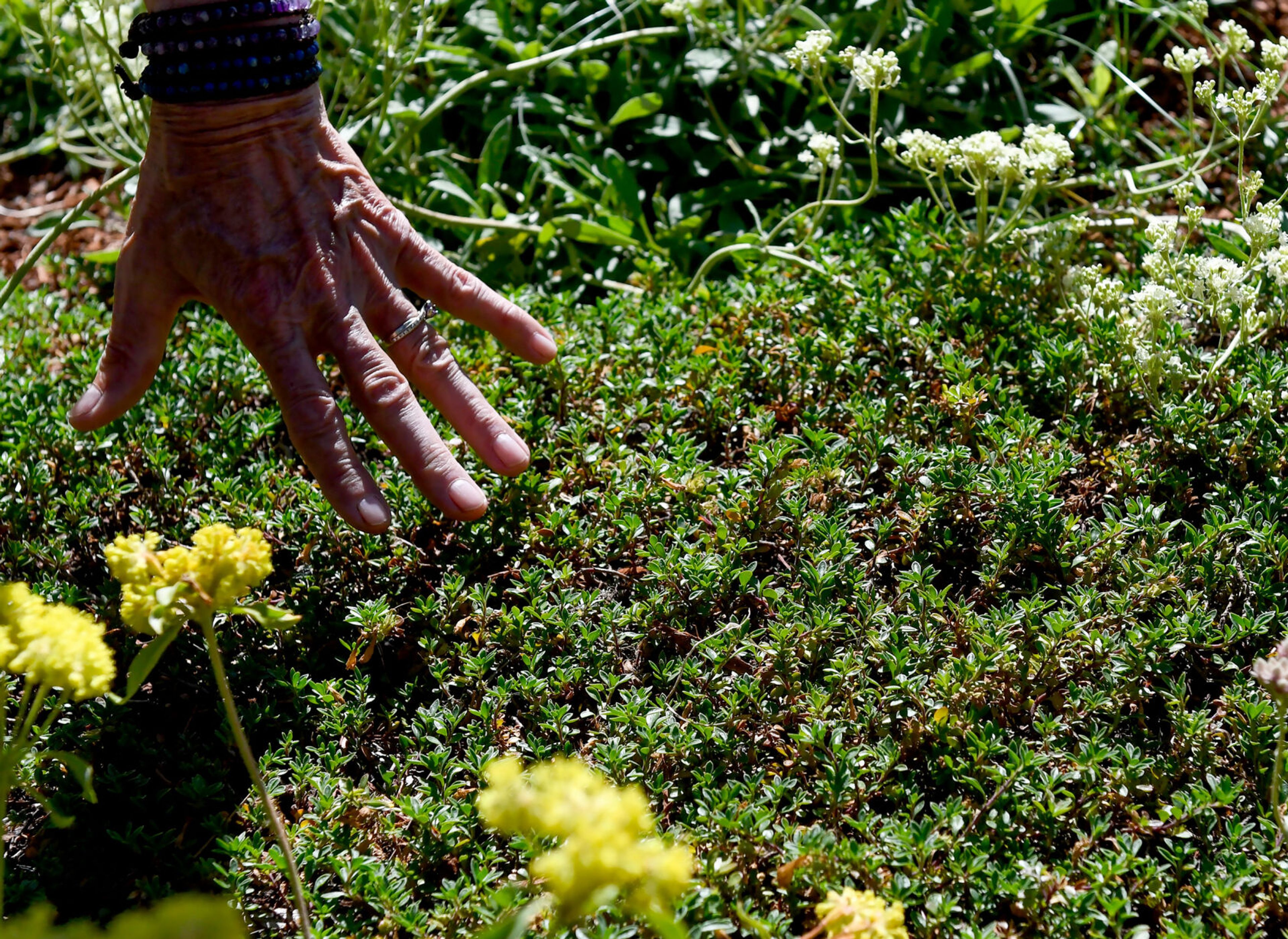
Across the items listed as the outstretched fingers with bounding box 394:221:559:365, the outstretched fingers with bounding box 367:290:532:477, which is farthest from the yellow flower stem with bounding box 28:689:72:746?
the outstretched fingers with bounding box 394:221:559:365

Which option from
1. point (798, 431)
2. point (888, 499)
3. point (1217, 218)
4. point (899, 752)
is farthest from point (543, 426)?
point (1217, 218)

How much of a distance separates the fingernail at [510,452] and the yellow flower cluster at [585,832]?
106 centimetres

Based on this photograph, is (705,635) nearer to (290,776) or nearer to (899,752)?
(899,752)

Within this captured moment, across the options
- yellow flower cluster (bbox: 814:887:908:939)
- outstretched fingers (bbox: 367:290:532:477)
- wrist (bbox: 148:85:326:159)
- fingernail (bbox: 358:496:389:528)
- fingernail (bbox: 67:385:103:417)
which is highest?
wrist (bbox: 148:85:326:159)

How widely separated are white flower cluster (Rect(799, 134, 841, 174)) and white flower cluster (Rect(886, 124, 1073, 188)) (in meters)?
0.15

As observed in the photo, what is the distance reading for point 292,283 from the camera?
7.54ft

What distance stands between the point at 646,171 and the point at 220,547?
8.35 feet

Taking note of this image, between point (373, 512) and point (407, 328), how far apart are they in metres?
0.46

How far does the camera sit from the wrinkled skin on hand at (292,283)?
7.26 feet

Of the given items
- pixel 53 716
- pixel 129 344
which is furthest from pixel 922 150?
pixel 53 716

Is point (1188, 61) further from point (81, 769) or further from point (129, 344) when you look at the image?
point (81, 769)

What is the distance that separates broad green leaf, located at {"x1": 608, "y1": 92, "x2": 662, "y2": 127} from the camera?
3521 mm

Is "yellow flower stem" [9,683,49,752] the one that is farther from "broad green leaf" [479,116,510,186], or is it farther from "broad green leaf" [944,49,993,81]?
"broad green leaf" [944,49,993,81]

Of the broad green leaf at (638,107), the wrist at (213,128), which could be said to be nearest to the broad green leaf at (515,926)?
the wrist at (213,128)
